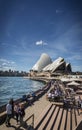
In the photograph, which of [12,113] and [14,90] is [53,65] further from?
[12,113]

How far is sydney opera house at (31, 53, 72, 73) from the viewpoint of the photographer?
93.1 m

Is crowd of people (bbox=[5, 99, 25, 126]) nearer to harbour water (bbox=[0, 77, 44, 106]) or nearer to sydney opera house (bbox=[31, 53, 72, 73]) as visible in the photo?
harbour water (bbox=[0, 77, 44, 106])

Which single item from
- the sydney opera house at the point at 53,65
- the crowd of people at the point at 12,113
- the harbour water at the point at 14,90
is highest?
the sydney opera house at the point at 53,65

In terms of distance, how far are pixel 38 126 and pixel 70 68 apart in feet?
323

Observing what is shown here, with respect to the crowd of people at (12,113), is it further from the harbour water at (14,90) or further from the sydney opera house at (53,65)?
the sydney opera house at (53,65)

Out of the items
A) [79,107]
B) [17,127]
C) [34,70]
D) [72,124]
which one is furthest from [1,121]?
[34,70]

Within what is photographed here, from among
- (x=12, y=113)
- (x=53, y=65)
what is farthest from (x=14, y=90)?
(x=53, y=65)

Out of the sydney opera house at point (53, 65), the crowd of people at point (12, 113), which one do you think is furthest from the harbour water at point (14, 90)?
the sydney opera house at point (53, 65)

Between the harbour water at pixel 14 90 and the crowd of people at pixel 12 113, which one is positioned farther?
the harbour water at pixel 14 90

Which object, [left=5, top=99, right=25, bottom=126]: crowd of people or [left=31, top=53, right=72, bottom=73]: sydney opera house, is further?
[left=31, top=53, right=72, bottom=73]: sydney opera house

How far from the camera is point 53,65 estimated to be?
323ft

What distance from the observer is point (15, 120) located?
26.9 ft

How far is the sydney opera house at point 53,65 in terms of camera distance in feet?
305

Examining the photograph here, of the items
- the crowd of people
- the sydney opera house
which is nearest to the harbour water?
the crowd of people
